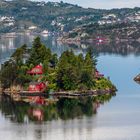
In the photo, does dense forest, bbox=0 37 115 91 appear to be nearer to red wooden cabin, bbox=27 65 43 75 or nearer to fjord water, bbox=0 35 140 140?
red wooden cabin, bbox=27 65 43 75

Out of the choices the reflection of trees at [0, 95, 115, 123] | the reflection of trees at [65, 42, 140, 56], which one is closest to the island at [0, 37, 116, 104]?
the reflection of trees at [0, 95, 115, 123]

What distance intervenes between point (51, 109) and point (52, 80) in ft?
27.0

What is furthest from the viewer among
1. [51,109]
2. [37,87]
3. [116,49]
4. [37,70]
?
[116,49]

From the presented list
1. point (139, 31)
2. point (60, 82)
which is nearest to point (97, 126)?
point (60, 82)

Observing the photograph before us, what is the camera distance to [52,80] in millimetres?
58812

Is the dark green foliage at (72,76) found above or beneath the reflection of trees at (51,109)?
above

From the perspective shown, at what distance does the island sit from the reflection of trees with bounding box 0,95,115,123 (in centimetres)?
162

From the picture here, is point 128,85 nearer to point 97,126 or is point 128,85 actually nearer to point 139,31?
point 97,126

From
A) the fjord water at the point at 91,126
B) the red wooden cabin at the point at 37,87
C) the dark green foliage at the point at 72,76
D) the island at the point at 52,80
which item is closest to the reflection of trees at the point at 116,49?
the island at the point at 52,80

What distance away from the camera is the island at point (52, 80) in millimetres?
57562

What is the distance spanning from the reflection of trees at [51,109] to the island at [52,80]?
1621 mm

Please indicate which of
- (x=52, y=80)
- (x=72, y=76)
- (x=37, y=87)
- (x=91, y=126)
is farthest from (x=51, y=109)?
(x=52, y=80)

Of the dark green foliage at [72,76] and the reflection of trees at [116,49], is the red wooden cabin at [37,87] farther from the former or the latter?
the reflection of trees at [116,49]

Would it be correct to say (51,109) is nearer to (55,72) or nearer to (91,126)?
(91,126)
